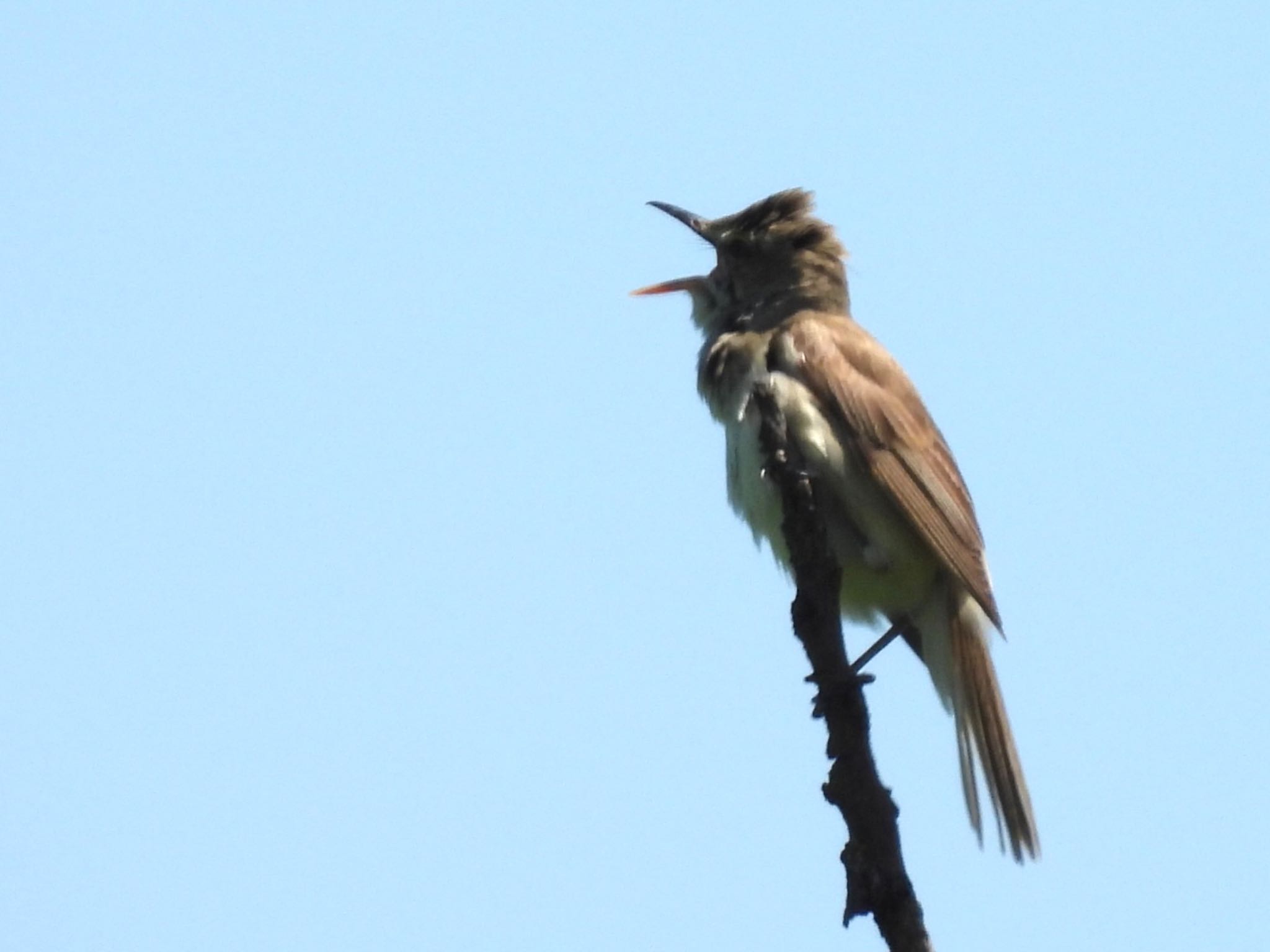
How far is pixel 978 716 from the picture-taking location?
611 centimetres

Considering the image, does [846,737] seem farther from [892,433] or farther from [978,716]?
[892,433]

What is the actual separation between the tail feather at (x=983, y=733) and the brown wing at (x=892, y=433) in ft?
0.63

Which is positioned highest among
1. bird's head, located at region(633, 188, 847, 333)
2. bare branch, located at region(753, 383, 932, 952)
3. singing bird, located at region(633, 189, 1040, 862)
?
bird's head, located at region(633, 188, 847, 333)

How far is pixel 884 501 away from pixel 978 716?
0.81m

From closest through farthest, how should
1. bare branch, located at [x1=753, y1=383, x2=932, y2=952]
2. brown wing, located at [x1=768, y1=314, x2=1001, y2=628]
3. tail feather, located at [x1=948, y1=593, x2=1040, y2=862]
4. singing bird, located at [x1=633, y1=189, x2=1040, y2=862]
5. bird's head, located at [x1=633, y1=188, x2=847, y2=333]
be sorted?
bare branch, located at [x1=753, y1=383, x2=932, y2=952], tail feather, located at [x1=948, y1=593, x2=1040, y2=862], singing bird, located at [x1=633, y1=189, x2=1040, y2=862], brown wing, located at [x1=768, y1=314, x2=1001, y2=628], bird's head, located at [x1=633, y1=188, x2=847, y2=333]

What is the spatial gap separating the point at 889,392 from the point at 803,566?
6.46ft

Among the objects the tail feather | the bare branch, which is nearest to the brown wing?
the tail feather

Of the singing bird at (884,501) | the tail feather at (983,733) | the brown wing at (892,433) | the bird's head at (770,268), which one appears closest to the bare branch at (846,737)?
the singing bird at (884,501)

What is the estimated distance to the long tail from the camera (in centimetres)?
584

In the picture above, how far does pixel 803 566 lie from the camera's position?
4676 mm

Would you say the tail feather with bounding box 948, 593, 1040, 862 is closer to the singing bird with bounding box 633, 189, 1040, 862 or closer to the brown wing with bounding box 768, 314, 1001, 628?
the singing bird with bounding box 633, 189, 1040, 862

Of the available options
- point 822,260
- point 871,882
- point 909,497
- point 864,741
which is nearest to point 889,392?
point 909,497

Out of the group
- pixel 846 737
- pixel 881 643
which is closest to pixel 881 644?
pixel 881 643

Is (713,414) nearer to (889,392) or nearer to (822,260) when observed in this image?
(889,392)
